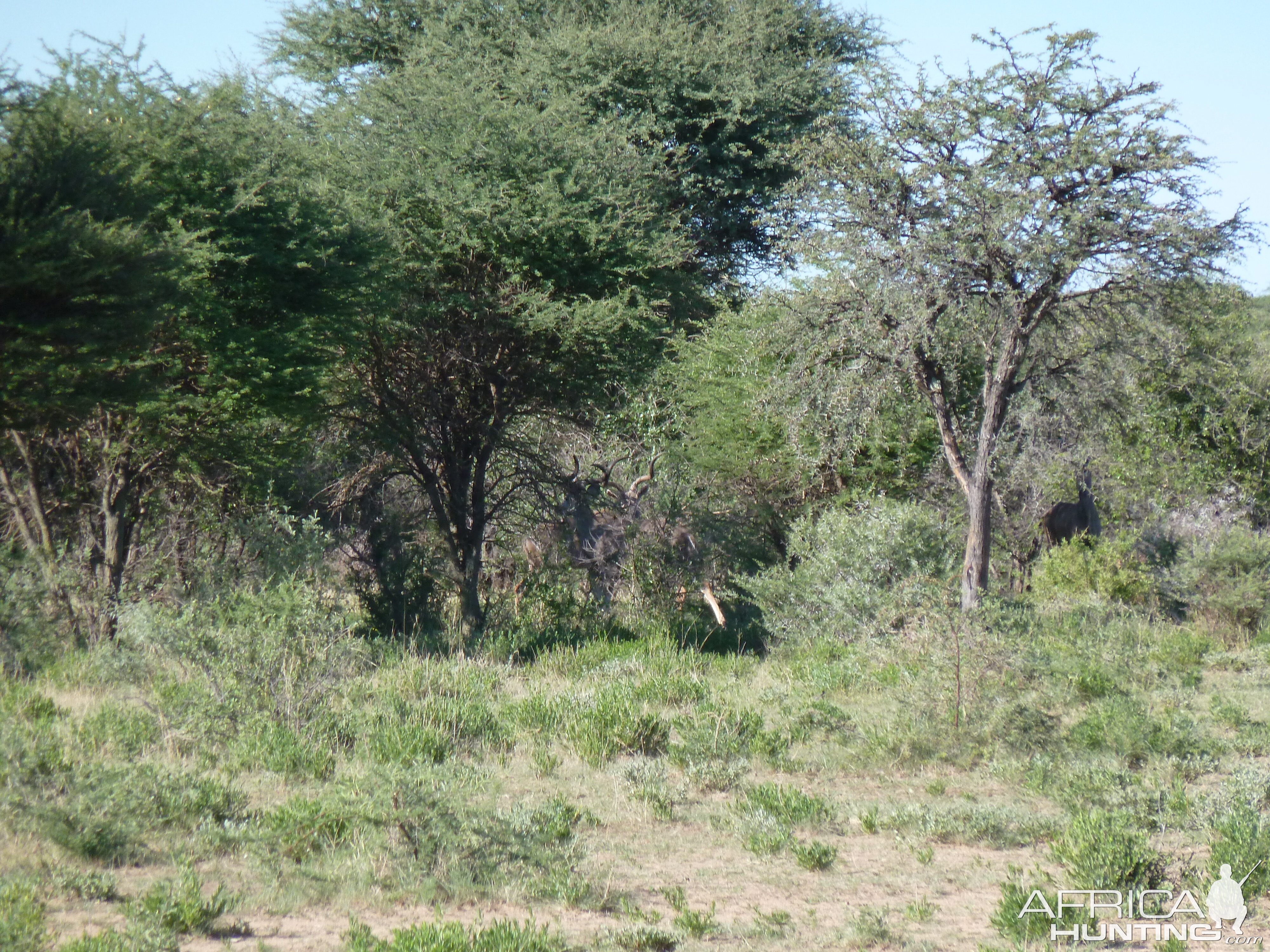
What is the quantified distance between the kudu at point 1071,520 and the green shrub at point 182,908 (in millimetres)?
12171

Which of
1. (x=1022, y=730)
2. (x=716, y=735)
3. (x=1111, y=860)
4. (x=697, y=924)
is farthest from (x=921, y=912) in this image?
(x=1022, y=730)

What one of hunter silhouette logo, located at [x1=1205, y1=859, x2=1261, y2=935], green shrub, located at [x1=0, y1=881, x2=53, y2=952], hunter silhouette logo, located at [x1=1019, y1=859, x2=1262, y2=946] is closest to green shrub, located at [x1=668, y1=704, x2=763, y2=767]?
hunter silhouette logo, located at [x1=1019, y1=859, x2=1262, y2=946]

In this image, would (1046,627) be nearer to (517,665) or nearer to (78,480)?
(517,665)

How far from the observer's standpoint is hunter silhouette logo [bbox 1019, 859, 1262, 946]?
165 inches

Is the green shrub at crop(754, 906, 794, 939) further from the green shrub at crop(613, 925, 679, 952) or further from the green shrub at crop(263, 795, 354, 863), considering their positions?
the green shrub at crop(263, 795, 354, 863)

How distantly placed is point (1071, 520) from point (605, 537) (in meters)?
6.23

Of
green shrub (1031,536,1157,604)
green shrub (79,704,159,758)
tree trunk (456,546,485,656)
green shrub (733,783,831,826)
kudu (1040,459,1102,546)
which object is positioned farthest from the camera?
kudu (1040,459,1102,546)

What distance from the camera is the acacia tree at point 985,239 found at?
11.1 meters

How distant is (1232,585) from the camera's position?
12.1 m

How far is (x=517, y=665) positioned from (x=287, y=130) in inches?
248

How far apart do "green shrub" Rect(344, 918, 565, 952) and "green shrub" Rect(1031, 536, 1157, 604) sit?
1012 cm

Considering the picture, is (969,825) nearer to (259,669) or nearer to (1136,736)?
(1136,736)

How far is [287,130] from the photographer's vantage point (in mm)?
11641

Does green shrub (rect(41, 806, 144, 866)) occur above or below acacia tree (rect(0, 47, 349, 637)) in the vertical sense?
below
